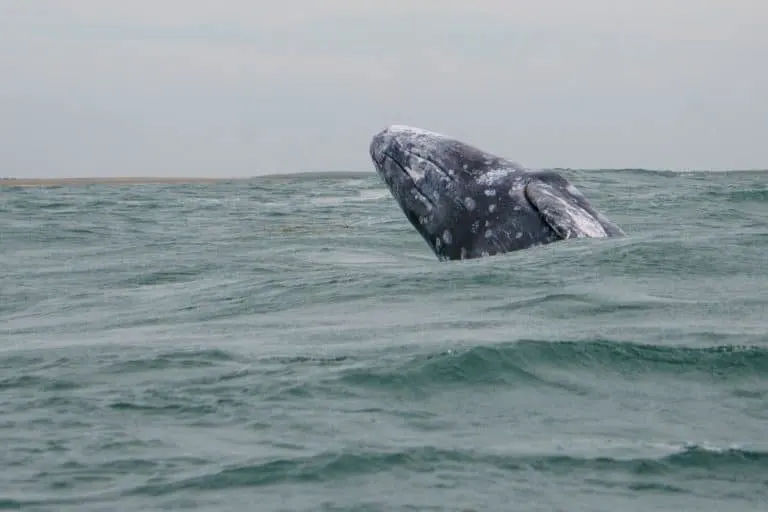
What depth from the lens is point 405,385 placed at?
669 cm

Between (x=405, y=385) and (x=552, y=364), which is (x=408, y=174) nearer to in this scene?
(x=552, y=364)

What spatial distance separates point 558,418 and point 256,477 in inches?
63.8

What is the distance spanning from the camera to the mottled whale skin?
435 inches

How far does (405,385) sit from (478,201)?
15.7 ft

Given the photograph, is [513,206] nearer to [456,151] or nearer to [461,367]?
[456,151]

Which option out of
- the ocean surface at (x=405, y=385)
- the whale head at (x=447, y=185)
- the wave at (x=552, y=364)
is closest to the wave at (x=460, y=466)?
the ocean surface at (x=405, y=385)

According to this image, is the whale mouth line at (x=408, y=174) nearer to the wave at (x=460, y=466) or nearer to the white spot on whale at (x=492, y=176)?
the white spot on whale at (x=492, y=176)

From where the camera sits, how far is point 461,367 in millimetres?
6949

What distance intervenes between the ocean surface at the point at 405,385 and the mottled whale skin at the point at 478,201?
33 cm

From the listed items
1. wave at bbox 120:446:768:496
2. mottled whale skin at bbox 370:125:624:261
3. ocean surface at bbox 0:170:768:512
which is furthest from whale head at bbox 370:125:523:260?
wave at bbox 120:446:768:496

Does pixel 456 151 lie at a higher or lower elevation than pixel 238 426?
higher

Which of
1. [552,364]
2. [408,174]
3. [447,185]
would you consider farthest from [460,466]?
[408,174]

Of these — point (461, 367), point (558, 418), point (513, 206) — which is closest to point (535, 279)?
point (513, 206)

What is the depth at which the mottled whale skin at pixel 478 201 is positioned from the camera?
36.3ft
